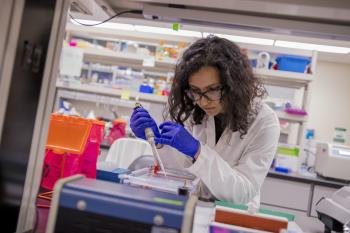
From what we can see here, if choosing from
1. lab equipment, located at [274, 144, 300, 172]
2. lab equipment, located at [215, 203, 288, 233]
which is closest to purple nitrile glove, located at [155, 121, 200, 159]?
lab equipment, located at [215, 203, 288, 233]

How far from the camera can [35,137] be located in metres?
0.84

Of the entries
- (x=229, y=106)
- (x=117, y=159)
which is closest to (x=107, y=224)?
(x=229, y=106)

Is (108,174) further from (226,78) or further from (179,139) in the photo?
(226,78)

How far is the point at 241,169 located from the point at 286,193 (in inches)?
75.8

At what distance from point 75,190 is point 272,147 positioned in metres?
0.96

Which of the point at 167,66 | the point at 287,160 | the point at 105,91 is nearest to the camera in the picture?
the point at 287,160

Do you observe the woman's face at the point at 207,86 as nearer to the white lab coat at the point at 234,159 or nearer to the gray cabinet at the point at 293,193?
the white lab coat at the point at 234,159

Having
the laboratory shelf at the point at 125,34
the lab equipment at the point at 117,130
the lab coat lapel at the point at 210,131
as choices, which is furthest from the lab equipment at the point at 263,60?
the lab coat lapel at the point at 210,131

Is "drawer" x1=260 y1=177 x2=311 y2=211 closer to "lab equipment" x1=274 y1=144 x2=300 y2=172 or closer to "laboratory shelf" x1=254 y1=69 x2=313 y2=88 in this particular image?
"lab equipment" x1=274 y1=144 x2=300 y2=172

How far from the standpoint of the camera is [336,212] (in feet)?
4.35

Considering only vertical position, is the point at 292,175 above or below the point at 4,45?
below

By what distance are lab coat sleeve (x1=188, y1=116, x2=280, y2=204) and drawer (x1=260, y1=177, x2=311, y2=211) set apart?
1.79 metres

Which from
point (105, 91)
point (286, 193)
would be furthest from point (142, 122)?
point (105, 91)

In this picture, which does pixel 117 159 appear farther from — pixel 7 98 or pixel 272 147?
pixel 7 98
